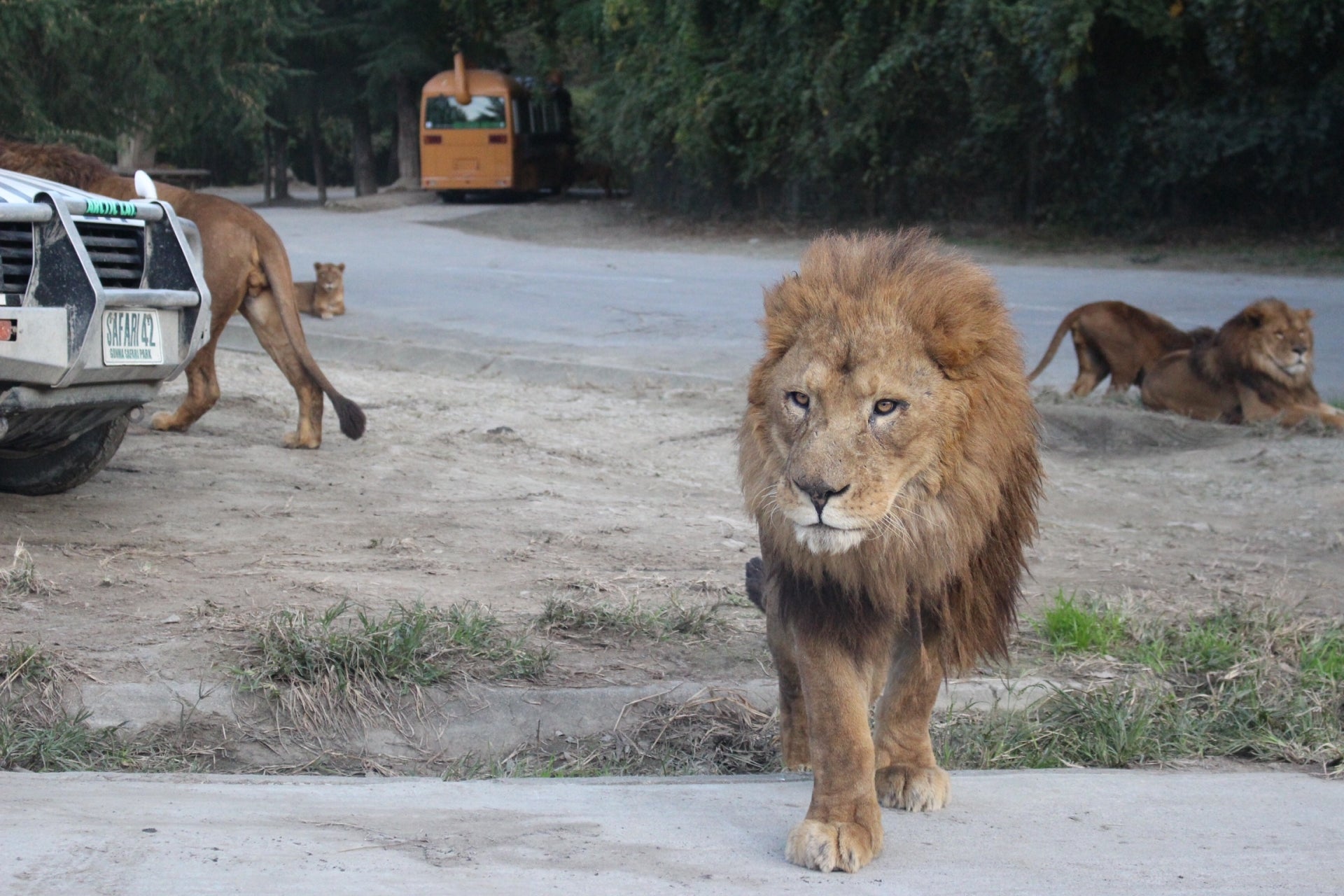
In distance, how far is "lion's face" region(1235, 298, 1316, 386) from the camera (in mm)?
8562

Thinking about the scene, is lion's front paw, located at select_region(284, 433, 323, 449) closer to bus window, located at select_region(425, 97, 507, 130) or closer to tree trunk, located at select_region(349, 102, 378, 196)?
bus window, located at select_region(425, 97, 507, 130)

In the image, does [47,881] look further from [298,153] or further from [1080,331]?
[298,153]

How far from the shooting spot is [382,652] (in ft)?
13.6

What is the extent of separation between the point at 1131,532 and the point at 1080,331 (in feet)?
12.0

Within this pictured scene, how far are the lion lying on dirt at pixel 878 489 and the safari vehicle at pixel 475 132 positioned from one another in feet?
95.5

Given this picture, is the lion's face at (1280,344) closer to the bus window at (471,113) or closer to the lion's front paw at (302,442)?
the lion's front paw at (302,442)

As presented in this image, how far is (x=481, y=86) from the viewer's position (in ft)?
104

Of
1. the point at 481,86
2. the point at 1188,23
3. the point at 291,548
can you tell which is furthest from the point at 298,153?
the point at 291,548

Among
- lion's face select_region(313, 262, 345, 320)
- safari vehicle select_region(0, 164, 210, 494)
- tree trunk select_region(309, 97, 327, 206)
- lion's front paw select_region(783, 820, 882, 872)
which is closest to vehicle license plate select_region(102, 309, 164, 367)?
safari vehicle select_region(0, 164, 210, 494)

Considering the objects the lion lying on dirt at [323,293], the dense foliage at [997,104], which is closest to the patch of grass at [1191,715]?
the lion lying on dirt at [323,293]

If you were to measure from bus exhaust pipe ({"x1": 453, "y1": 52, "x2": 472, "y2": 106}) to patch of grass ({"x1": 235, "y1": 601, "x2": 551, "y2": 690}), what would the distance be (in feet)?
92.8

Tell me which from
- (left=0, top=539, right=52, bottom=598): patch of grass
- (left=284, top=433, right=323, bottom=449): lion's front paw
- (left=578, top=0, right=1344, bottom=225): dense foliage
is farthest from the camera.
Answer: (left=578, top=0, right=1344, bottom=225): dense foliage

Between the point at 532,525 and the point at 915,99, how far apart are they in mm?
18514

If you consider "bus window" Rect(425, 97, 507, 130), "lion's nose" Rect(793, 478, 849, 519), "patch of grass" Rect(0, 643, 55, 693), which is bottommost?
"patch of grass" Rect(0, 643, 55, 693)
